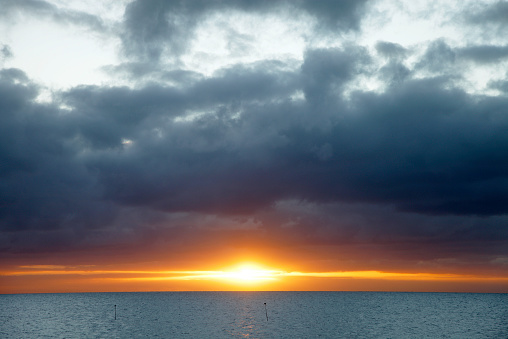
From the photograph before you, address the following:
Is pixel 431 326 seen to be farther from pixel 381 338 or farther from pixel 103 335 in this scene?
pixel 103 335

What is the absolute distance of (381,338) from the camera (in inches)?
4363

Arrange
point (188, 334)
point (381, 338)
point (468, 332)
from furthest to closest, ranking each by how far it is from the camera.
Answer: point (468, 332) < point (188, 334) < point (381, 338)

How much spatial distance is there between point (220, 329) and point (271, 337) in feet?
74.2

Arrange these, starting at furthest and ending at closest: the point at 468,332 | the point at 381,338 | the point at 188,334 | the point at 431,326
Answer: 1. the point at 431,326
2. the point at 468,332
3. the point at 188,334
4. the point at 381,338

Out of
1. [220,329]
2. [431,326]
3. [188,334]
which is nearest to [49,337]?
[188,334]

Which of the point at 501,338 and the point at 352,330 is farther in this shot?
the point at 352,330

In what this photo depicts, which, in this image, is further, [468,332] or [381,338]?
[468,332]

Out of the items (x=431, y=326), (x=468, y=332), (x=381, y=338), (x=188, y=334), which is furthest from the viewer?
(x=431, y=326)

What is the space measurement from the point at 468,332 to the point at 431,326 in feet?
59.5

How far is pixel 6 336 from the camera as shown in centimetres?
12362

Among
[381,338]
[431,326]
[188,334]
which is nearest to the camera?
[381,338]

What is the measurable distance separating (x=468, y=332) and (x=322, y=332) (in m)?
44.5

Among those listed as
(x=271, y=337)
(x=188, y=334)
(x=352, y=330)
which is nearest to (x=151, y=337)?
(x=188, y=334)

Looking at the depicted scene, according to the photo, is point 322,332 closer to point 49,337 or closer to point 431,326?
point 431,326
